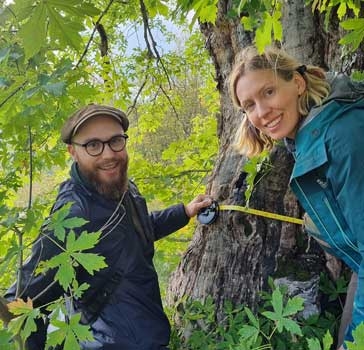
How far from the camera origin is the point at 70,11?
3.71ft

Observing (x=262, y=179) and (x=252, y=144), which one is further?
(x=262, y=179)

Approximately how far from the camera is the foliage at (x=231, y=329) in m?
2.00

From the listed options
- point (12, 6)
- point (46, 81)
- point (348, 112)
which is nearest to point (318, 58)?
point (348, 112)

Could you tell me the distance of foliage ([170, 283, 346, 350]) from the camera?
2.00m

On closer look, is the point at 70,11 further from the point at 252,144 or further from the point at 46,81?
the point at 252,144

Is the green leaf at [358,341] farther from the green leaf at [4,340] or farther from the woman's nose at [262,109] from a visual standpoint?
the woman's nose at [262,109]

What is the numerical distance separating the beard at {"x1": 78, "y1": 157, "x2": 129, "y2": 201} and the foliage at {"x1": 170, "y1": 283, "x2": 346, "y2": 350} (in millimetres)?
707

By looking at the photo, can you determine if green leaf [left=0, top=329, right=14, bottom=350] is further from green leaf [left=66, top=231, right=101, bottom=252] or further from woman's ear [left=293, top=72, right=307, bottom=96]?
woman's ear [left=293, top=72, right=307, bottom=96]

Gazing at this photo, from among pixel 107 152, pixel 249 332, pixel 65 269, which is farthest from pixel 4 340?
pixel 107 152

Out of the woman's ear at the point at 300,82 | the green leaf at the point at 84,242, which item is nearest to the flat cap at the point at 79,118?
the woman's ear at the point at 300,82

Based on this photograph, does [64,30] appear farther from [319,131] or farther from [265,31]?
[319,131]

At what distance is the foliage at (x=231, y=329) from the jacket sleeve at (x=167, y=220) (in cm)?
40

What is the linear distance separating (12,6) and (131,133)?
4.08 meters

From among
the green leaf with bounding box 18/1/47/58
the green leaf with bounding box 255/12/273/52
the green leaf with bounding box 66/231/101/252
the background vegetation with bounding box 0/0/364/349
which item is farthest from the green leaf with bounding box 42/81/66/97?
the green leaf with bounding box 255/12/273/52
